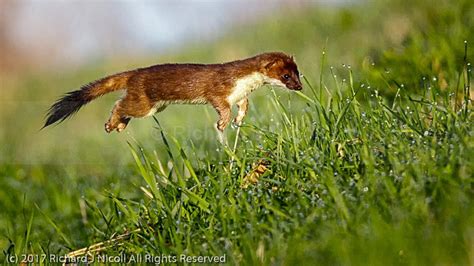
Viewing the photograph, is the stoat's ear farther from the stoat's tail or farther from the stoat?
the stoat's tail

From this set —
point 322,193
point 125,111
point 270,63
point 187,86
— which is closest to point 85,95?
point 125,111

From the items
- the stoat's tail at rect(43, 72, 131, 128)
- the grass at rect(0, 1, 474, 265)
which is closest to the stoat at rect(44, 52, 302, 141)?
the stoat's tail at rect(43, 72, 131, 128)

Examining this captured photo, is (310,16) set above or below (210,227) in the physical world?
above

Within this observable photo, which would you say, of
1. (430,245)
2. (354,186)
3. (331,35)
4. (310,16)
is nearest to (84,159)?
(331,35)

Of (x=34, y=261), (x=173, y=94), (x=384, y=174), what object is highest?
(x=173, y=94)

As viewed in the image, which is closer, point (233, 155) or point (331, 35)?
point (233, 155)

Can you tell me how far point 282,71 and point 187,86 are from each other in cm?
46

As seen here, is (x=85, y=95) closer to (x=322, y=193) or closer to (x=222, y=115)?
(x=222, y=115)

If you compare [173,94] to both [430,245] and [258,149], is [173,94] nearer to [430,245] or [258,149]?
[258,149]

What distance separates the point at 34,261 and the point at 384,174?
2.02m

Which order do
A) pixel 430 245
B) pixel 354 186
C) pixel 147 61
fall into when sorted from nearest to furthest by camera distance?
pixel 430 245
pixel 354 186
pixel 147 61

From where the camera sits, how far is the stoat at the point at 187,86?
12.9 ft

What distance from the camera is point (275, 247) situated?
3.44 metres

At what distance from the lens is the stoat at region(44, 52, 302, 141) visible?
3.95 meters
